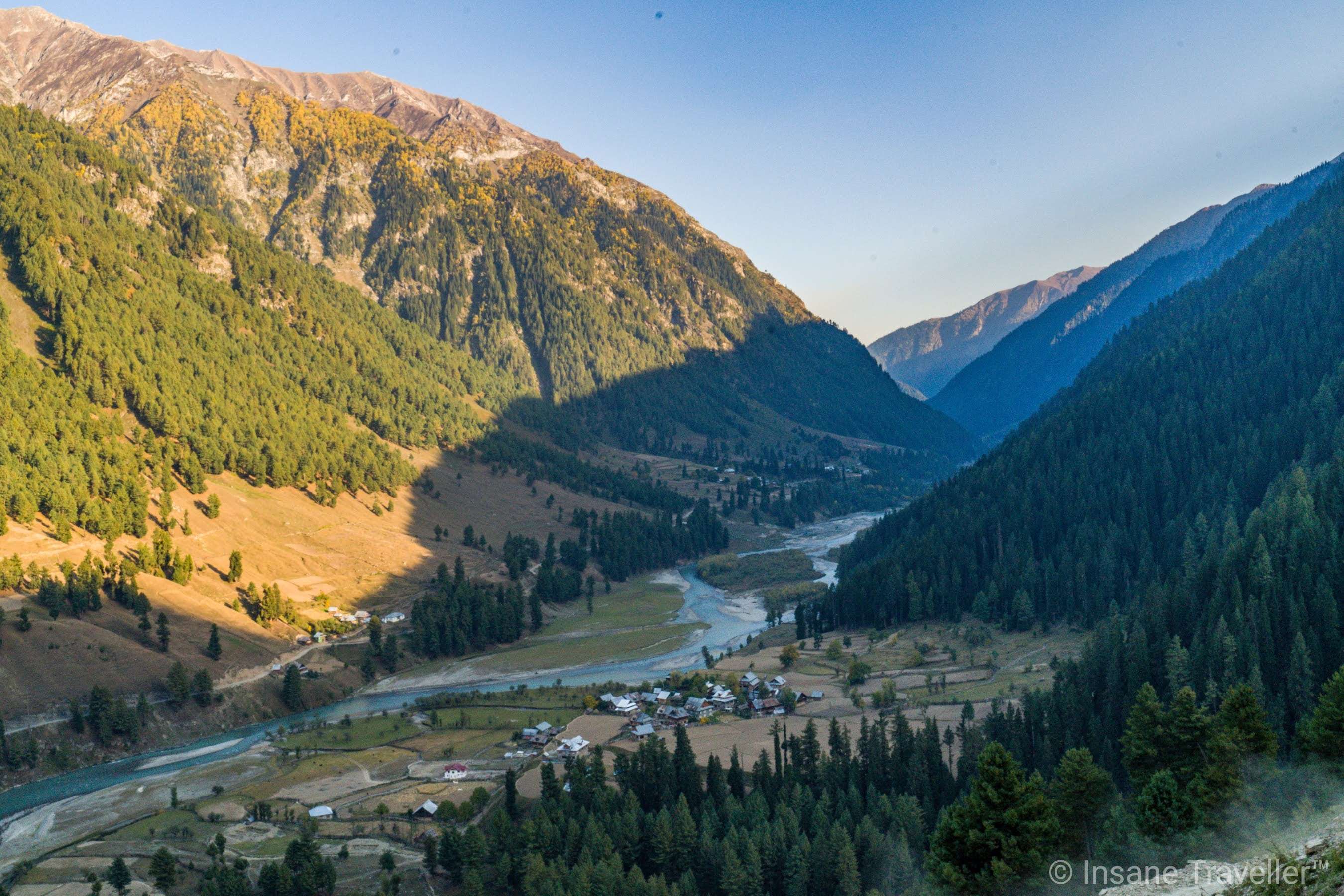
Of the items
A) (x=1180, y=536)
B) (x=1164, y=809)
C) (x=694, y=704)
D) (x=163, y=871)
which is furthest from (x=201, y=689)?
(x=1180, y=536)

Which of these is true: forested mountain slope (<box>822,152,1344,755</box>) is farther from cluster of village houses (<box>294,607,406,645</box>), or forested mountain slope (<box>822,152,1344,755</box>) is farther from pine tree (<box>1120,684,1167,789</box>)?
cluster of village houses (<box>294,607,406,645</box>)

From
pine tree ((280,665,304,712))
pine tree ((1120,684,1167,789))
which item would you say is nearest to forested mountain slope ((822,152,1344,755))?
pine tree ((1120,684,1167,789))

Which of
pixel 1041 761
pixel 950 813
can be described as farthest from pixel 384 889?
pixel 1041 761

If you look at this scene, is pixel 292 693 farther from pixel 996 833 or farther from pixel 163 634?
pixel 996 833

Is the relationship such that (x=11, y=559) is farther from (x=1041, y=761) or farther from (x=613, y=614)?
(x=1041, y=761)

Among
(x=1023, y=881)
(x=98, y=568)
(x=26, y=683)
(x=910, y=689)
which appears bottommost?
(x=910, y=689)

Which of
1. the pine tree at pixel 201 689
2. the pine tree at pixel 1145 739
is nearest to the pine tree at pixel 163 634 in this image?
the pine tree at pixel 201 689

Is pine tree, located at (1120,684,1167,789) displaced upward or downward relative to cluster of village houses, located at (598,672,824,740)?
upward
